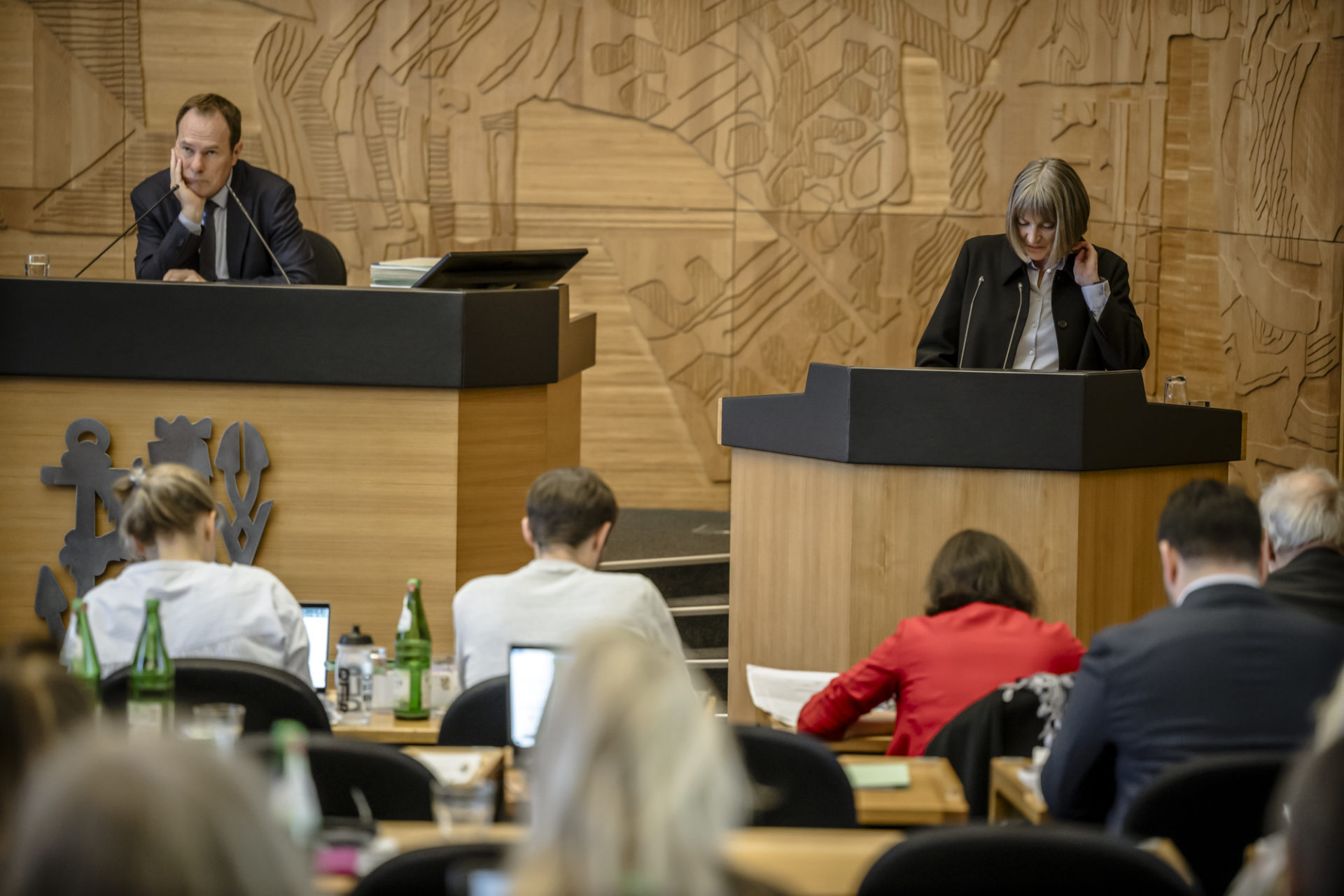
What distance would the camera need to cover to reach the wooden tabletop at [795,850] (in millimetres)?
1816

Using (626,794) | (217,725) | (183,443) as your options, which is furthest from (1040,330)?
(626,794)

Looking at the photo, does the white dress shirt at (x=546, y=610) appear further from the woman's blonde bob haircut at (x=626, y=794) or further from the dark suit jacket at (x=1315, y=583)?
the woman's blonde bob haircut at (x=626, y=794)

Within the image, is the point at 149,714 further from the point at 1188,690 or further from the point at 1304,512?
the point at 1304,512

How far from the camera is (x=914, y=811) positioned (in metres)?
2.40

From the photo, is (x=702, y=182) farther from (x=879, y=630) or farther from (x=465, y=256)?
(x=879, y=630)

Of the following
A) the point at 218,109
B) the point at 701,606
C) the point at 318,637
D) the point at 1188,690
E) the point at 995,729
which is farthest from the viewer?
the point at 701,606

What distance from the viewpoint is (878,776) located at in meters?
2.56

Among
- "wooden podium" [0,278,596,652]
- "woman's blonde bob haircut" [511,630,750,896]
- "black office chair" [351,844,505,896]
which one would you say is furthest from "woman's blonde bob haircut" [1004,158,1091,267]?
"woman's blonde bob haircut" [511,630,750,896]

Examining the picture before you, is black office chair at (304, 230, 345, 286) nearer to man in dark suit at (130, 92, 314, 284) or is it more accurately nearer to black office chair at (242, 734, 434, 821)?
man in dark suit at (130, 92, 314, 284)

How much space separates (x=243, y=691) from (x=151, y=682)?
0.51 feet

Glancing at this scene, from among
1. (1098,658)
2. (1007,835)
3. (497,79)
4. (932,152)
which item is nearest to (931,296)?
(932,152)

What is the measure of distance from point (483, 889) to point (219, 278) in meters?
3.59

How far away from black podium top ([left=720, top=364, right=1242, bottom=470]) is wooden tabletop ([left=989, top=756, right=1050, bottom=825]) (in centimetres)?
115

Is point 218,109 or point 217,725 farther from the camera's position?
point 218,109
